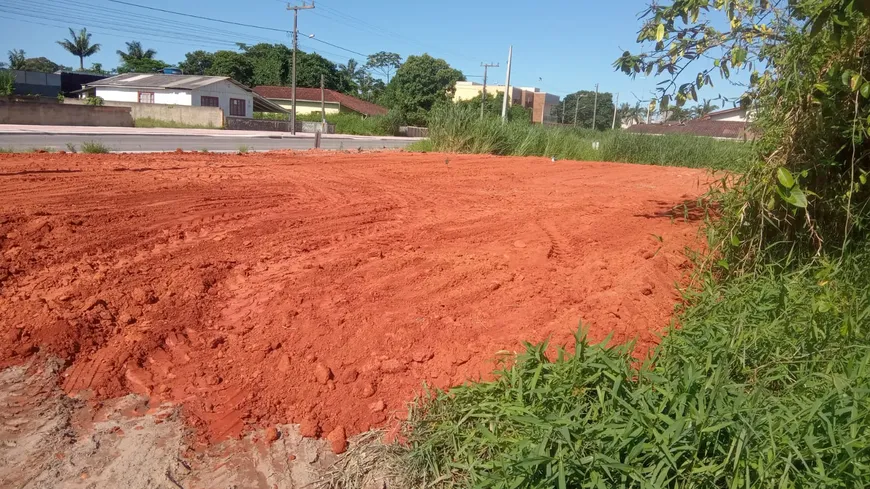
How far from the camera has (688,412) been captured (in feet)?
9.25

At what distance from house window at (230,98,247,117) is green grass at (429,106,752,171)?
38.4 m

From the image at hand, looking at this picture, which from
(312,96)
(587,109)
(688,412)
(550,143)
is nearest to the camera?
(688,412)

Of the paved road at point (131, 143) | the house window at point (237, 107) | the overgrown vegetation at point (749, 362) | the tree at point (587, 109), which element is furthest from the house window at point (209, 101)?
the overgrown vegetation at point (749, 362)

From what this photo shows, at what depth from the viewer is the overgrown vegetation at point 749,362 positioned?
2.61 meters

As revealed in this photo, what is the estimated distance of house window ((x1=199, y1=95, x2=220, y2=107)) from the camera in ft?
170

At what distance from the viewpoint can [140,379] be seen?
12.9 ft

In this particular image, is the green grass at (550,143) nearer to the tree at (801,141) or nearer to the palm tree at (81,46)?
the tree at (801,141)

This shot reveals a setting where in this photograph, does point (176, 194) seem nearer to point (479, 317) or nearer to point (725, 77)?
point (479, 317)

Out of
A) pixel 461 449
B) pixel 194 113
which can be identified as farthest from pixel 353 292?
pixel 194 113

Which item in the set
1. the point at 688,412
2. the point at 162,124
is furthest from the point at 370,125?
the point at 688,412

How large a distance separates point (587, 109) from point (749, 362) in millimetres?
75920

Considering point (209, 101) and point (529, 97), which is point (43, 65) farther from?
point (529, 97)

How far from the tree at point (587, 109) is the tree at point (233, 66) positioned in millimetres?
36942

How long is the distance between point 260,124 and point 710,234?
150ft
